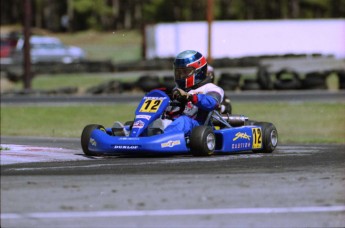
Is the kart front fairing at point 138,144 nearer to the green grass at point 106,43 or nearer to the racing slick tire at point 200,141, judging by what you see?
the racing slick tire at point 200,141

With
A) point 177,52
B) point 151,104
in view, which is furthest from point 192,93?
point 177,52

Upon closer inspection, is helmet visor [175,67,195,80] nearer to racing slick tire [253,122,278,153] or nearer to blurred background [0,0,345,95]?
racing slick tire [253,122,278,153]

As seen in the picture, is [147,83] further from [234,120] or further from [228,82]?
[234,120]

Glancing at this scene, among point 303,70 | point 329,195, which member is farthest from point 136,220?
point 303,70

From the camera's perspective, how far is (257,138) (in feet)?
32.3

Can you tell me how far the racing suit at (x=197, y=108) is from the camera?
8930mm

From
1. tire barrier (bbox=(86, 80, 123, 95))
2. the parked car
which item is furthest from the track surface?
the parked car

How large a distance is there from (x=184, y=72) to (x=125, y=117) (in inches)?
444

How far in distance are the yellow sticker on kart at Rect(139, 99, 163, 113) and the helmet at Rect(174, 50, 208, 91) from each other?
663 mm

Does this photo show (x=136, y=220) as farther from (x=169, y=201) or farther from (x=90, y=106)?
(x=90, y=106)

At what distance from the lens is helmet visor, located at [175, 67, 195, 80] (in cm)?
944

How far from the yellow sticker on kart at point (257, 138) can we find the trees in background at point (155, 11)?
208 feet

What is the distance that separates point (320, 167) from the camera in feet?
24.9

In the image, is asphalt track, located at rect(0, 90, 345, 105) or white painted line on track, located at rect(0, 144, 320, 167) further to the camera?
asphalt track, located at rect(0, 90, 345, 105)
